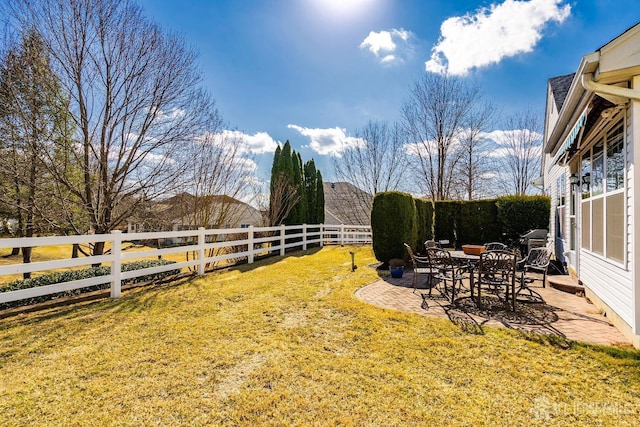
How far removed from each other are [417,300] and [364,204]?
15851 mm

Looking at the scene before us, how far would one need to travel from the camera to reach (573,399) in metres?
2.45

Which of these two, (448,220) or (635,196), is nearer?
(635,196)

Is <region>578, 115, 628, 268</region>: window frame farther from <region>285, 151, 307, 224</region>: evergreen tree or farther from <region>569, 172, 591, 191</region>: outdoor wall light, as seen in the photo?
<region>285, 151, 307, 224</region>: evergreen tree

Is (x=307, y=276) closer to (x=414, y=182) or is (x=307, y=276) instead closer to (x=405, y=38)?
(x=405, y=38)

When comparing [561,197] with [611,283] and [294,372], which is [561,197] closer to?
[611,283]

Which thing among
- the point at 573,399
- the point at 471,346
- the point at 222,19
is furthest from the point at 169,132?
the point at 573,399

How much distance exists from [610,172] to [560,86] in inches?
345

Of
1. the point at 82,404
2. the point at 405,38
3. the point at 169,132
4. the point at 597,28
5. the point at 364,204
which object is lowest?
the point at 82,404

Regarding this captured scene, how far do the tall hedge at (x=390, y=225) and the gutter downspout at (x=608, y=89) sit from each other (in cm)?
520

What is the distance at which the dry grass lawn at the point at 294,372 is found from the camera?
7.52 ft

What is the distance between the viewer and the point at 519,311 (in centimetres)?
471

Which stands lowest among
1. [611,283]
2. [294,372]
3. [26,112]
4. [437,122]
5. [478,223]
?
[294,372]

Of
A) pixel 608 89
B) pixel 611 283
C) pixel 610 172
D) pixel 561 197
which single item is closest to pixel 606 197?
pixel 610 172

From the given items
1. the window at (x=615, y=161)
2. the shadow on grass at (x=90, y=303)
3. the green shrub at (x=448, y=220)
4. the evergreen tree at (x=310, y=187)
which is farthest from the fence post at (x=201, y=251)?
the green shrub at (x=448, y=220)
